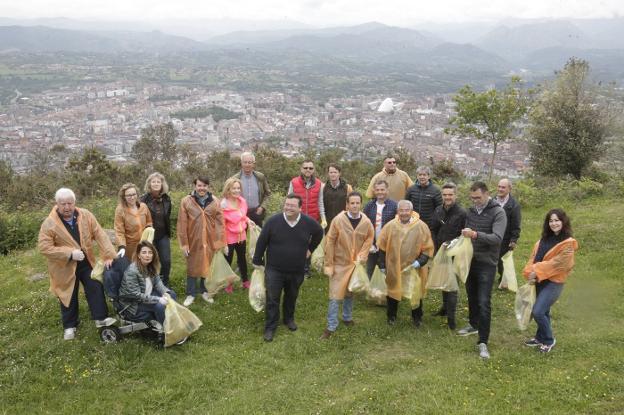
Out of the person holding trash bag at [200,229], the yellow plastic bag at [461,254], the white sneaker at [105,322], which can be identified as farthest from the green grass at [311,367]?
the yellow plastic bag at [461,254]

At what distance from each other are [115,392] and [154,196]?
8.92ft

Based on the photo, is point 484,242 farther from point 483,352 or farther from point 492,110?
point 492,110

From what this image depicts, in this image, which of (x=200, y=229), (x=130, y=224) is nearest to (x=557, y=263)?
(x=200, y=229)

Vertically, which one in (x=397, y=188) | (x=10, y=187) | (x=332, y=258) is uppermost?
(x=397, y=188)

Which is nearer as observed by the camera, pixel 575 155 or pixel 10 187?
pixel 575 155

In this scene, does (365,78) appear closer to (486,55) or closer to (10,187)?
(486,55)

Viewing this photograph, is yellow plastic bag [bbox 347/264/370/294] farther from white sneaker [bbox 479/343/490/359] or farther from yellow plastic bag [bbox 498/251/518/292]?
yellow plastic bag [bbox 498/251/518/292]

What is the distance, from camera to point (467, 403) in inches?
180

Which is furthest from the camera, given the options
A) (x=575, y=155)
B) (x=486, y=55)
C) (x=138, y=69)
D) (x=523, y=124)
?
(x=486, y=55)

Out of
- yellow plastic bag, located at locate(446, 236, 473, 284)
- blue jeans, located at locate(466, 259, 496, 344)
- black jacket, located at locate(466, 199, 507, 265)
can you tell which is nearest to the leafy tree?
yellow plastic bag, located at locate(446, 236, 473, 284)

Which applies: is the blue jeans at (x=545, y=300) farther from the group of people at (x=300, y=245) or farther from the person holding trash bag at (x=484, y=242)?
the person holding trash bag at (x=484, y=242)

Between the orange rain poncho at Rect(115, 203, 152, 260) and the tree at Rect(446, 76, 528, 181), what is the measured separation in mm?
15206

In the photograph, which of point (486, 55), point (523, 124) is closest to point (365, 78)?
point (486, 55)

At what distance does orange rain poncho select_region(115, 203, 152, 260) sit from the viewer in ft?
20.2
